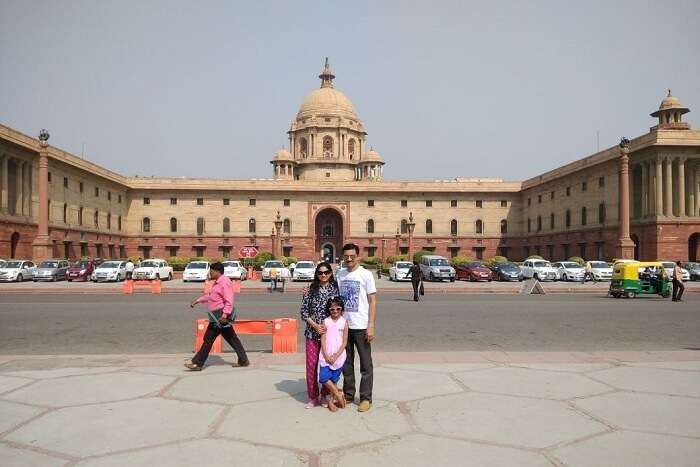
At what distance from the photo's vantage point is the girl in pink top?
5504 mm

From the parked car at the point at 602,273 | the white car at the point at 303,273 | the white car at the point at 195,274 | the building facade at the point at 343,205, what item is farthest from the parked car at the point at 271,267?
the building facade at the point at 343,205

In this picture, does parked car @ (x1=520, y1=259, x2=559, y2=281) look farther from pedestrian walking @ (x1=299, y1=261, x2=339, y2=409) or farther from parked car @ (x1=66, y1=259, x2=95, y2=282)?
pedestrian walking @ (x1=299, y1=261, x2=339, y2=409)

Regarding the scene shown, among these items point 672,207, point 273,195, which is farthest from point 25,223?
point 672,207

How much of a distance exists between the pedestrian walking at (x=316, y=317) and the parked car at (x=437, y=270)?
25.8m

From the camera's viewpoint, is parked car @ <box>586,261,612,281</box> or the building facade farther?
the building facade

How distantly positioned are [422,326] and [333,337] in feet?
21.4

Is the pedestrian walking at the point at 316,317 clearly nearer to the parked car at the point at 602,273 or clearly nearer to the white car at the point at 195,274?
the white car at the point at 195,274

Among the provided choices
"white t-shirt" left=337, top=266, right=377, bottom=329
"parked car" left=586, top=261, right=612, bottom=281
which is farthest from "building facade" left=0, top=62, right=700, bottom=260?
"white t-shirt" left=337, top=266, right=377, bottom=329

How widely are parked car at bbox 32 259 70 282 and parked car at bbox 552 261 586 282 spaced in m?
28.6

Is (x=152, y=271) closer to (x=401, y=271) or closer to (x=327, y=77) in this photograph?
(x=401, y=271)

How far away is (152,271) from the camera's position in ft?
102

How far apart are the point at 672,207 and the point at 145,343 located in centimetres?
4180

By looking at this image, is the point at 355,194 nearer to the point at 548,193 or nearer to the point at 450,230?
the point at 450,230

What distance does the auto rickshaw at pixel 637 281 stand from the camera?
66.7 feet
